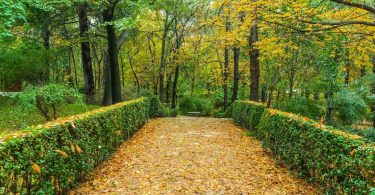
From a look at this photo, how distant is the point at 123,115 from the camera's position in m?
8.37

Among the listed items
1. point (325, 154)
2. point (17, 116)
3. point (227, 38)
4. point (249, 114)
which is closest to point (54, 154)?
point (325, 154)

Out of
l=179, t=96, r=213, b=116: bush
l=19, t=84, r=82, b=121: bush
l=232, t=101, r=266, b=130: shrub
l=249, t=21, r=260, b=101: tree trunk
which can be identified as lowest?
l=179, t=96, r=213, b=116: bush

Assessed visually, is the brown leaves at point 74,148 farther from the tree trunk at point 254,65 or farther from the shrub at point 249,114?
the tree trunk at point 254,65

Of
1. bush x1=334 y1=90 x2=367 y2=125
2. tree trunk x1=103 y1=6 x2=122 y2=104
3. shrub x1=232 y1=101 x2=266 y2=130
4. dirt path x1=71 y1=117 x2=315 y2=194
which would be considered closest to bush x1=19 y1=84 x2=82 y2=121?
dirt path x1=71 y1=117 x2=315 y2=194

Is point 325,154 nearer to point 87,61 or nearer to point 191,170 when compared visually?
point 191,170

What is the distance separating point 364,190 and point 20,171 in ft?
13.5

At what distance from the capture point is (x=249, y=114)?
35.3 ft

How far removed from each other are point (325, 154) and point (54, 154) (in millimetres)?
4150

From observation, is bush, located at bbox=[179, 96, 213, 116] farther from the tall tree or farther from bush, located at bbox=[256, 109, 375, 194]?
bush, located at bbox=[256, 109, 375, 194]

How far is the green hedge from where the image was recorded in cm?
306

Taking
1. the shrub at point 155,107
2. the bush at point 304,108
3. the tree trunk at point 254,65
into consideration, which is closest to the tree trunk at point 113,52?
the shrub at point 155,107

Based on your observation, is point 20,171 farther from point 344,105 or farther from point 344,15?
point 344,105

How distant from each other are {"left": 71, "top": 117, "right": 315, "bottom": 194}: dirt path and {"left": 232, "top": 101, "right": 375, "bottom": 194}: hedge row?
341 mm

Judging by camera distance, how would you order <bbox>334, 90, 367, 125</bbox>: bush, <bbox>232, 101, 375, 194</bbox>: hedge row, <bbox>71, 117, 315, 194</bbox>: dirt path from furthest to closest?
<bbox>334, 90, 367, 125</bbox>: bush, <bbox>71, 117, 315, 194</bbox>: dirt path, <bbox>232, 101, 375, 194</bbox>: hedge row
